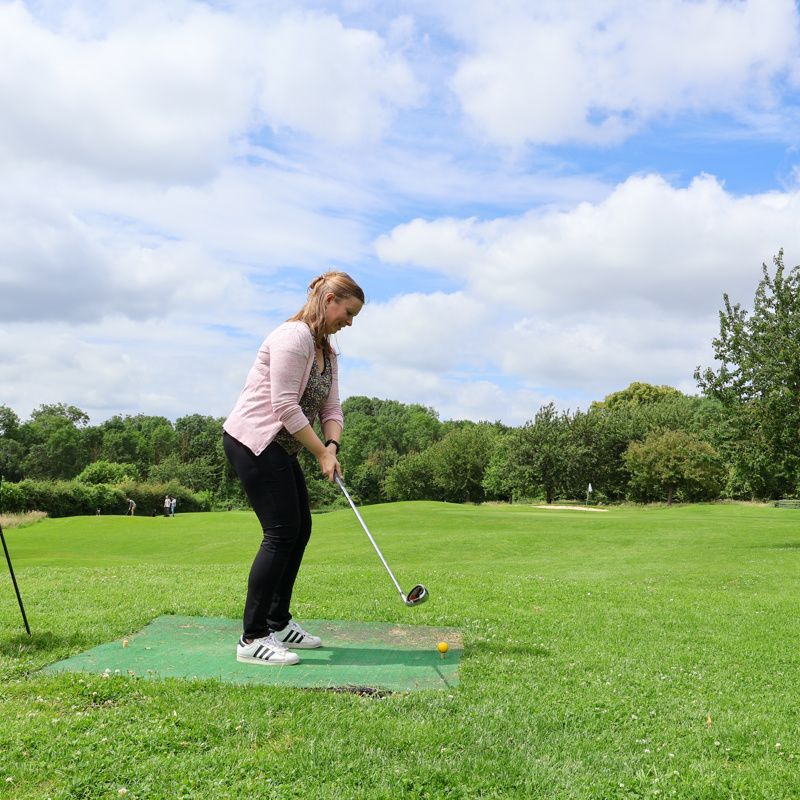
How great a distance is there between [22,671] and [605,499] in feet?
204

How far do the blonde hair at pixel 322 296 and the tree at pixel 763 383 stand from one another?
730 inches

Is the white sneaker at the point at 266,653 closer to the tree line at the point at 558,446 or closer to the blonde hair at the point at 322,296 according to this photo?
the blonde hair at the point at 322,296

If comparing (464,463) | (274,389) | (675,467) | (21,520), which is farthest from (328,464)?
(464,463)

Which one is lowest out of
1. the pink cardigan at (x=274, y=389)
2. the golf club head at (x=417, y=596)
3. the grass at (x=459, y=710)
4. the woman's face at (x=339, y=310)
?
the grass at (x=459, y=710)

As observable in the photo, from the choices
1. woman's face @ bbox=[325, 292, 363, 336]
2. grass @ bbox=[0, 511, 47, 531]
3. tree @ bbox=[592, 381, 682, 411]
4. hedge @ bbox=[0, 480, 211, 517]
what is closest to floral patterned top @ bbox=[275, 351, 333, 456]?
woman's face @ bbox=[325, 292, 363, 336]

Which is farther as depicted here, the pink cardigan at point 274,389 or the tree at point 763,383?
the tree at point 763,383

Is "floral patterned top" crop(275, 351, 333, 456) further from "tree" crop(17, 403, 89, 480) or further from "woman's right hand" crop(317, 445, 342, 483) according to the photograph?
"tree" crop(17, 403, 89, 480)

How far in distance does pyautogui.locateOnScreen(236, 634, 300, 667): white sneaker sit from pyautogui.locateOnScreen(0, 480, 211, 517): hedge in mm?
50247

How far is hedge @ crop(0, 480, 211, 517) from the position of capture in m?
49.0

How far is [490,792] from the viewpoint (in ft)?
9.68

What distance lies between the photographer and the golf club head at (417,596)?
4.81 meters

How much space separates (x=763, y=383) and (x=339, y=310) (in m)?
19.3

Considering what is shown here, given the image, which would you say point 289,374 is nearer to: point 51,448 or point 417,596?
point 417,596

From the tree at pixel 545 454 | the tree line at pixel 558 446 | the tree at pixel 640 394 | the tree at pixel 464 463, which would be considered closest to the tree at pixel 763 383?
the tree line at pixel 558 446
